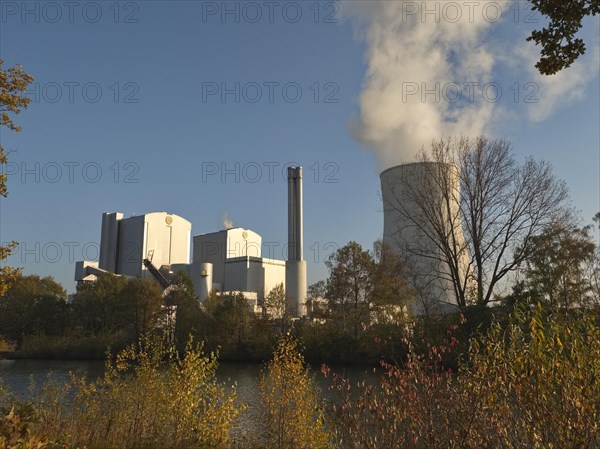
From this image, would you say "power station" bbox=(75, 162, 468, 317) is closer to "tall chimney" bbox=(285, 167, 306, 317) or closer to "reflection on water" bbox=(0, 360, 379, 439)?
"tall chimney" bbox=(285, 167, 306, 317)

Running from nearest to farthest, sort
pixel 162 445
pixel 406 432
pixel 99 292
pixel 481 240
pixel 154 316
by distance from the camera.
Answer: pixel 406 432
pixel 162 445
pixel 481 240
pixel 154 316
pixel 99 292

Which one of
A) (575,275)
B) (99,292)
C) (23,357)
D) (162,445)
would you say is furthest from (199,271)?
(162,445)

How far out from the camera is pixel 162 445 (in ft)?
19.4

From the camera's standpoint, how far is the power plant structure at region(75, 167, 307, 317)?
179 feet

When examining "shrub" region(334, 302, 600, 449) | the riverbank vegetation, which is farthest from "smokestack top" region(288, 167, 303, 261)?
"shrub" region(334, 302, 600, 449)

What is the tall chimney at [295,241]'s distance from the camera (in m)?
53.8

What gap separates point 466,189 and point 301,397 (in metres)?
11.5

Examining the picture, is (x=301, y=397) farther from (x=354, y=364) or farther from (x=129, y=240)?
(x=129, y=240)

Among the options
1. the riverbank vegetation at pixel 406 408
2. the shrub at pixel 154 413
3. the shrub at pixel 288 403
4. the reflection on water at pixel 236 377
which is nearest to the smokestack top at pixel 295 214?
the reflection on water at pixel 236 377

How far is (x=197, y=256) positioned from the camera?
6875 centimetres

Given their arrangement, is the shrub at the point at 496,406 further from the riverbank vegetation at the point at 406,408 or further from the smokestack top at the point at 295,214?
the smokestack top at the point at 295,214

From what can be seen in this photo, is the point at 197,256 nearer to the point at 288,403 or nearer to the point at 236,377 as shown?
the point at 236,377

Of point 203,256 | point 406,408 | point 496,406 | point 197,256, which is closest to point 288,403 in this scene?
point 406,408

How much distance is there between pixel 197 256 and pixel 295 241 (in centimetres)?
1959
